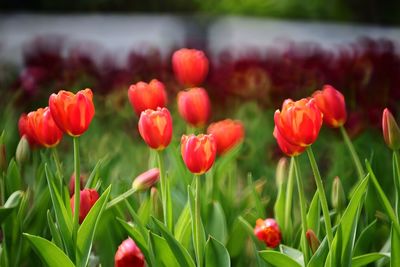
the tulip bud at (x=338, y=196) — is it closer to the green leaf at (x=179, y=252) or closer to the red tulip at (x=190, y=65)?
the green leaf at (x=179, y=252)

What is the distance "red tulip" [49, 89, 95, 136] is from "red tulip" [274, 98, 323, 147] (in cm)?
25

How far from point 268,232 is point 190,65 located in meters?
0.41

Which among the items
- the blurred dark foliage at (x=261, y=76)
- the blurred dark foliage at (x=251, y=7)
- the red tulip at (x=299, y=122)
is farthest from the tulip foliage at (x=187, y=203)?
the blurred dark foliage at (x=251, y=7)

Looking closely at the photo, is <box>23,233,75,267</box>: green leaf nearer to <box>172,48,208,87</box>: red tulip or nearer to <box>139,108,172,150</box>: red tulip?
<box>139,108,172,150</box>: red tulip

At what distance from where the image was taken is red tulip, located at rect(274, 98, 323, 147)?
1.01 meters

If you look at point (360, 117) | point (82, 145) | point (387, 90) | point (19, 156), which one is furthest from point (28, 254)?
point (387, 90)

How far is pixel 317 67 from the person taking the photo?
2.31 meters

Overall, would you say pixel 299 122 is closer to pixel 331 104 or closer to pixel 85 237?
pixel 331 104

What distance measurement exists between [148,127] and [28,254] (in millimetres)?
312

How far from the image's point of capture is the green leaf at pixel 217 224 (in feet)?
4.31

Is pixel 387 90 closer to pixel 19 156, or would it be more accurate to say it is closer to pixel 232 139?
pixel 232 139

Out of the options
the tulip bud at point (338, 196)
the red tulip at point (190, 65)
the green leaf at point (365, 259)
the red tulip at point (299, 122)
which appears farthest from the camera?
the red tulip at point (190, 65)

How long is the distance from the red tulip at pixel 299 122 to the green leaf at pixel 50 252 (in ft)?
1.04

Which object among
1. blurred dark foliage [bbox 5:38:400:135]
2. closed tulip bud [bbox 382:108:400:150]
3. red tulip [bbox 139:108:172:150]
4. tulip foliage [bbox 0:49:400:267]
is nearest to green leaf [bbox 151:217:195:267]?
tulip foliage [bbox 0:49:400:267]
